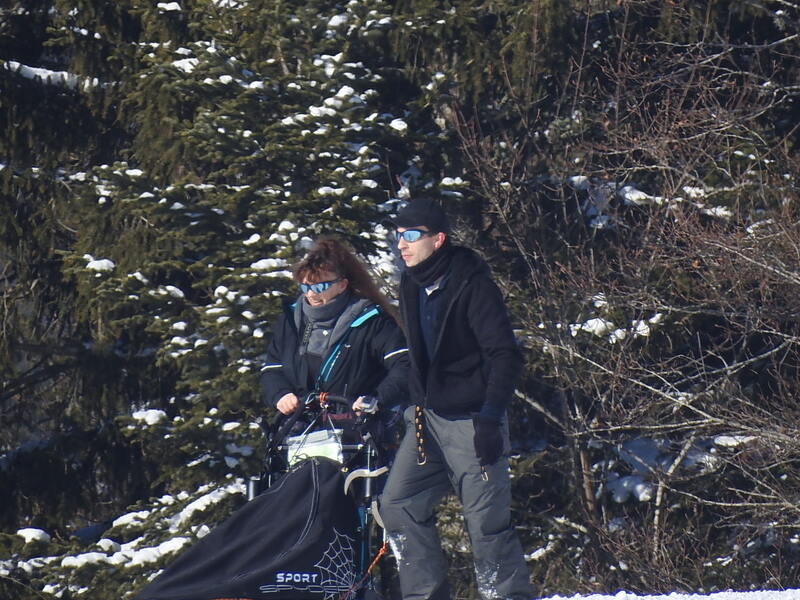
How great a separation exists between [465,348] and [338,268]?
2.56ft

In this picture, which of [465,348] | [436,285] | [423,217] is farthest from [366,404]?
[423,217]

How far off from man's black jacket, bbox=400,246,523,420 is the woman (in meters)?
0.25

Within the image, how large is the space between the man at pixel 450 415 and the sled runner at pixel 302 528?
0.55 ft

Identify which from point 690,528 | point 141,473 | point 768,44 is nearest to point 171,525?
point 141,473

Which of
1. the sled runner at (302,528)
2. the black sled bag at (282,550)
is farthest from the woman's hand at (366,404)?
the black sled bag at (282,550)

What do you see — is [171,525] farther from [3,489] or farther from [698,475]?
[698,475]

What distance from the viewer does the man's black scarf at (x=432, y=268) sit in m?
5.09

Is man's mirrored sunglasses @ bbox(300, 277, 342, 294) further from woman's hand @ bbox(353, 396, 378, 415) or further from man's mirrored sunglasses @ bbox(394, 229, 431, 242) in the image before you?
woman's hand @ bbox(353, 396, 378, 415)

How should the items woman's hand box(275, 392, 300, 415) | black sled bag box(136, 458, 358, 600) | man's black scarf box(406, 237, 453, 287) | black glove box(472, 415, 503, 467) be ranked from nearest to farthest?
black sled bag box(136, 458, 358, 600), black glove box(472, 415, 503, 467), man's black scarf box(406, 237, 453, 287), woman's hand box(275, 392, 300, 415)

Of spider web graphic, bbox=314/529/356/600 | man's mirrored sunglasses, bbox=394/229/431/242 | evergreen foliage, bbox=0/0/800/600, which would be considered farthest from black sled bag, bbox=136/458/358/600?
evergreen foliage, bbox=0/0/800/600

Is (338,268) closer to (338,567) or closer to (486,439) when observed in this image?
(486,439)

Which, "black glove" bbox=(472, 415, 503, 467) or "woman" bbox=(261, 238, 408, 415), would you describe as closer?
"black glove" bbox=(472, 415, 503, 467)

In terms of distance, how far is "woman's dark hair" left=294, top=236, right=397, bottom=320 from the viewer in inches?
212

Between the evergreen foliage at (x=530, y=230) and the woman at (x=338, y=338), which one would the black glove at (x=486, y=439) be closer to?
the woman at (x=338, y=338)
